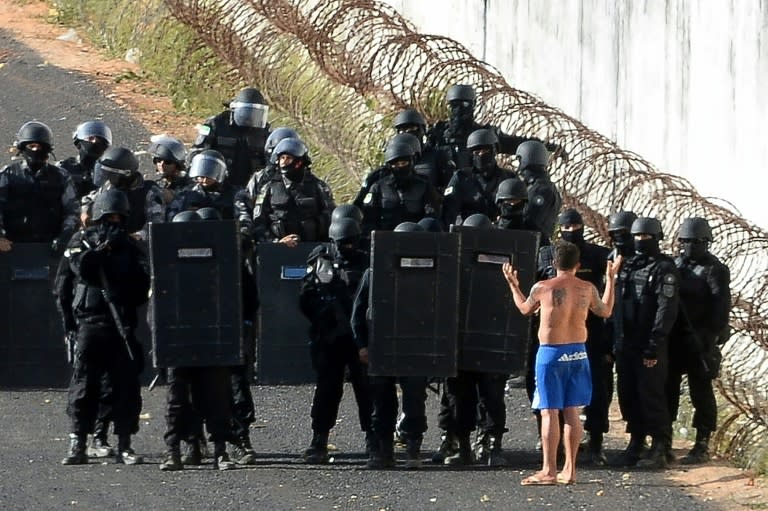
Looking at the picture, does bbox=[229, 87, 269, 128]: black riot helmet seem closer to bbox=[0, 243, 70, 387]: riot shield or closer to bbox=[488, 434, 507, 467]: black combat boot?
bbox=[0, 243, 70, 387]: riot shield

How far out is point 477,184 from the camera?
15.2m

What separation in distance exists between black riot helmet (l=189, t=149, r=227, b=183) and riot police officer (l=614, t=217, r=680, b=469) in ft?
11.1

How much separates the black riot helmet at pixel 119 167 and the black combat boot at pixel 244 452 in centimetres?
228

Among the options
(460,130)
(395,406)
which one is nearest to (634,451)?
(395,406)

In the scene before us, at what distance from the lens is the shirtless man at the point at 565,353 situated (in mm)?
11844

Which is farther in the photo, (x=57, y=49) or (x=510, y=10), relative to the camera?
(x=57, y=49)

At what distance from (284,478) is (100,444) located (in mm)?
1511

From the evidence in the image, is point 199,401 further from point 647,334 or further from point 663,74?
point 663,74

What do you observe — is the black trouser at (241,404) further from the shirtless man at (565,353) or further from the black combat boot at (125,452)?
Answer: the shirtless man at (565,353)

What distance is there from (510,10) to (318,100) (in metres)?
2.32

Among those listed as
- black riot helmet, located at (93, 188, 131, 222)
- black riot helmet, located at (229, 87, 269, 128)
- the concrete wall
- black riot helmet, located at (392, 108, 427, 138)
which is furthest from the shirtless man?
black riot helmet, located at (229, 87, 269, 128)

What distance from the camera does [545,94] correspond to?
65.1ft

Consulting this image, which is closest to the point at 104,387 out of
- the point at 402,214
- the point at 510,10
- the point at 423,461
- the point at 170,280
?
the point at 170,280

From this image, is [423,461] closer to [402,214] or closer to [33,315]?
[402,214]
